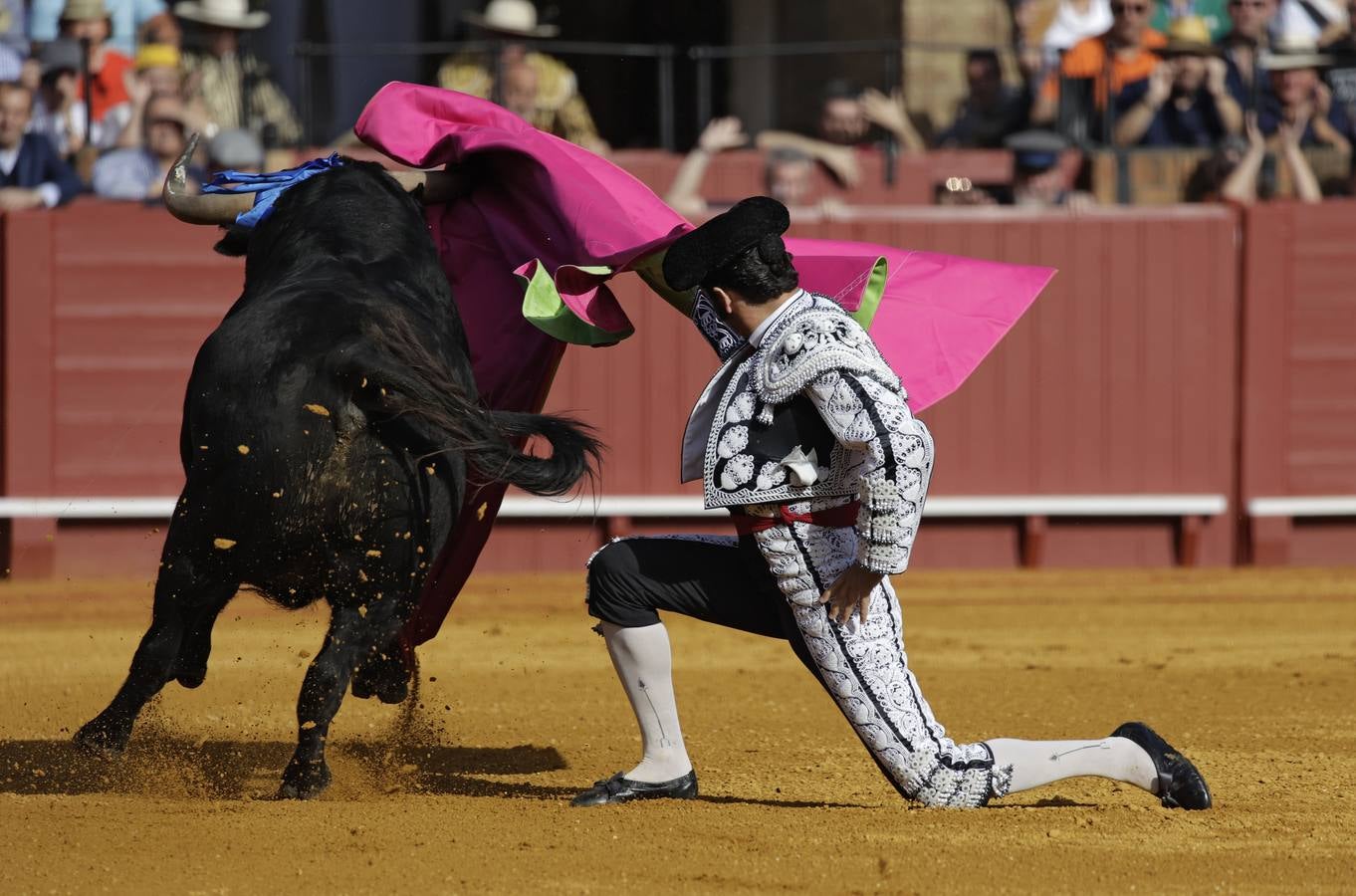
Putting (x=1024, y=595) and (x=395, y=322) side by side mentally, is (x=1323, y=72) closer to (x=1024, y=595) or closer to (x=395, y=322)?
(x=1024, y=595)

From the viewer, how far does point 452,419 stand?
12.0 ft

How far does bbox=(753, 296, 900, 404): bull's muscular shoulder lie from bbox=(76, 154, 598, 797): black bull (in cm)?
46

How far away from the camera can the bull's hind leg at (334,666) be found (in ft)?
11.8

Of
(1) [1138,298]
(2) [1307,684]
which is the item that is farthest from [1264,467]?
(2) [1307,684]

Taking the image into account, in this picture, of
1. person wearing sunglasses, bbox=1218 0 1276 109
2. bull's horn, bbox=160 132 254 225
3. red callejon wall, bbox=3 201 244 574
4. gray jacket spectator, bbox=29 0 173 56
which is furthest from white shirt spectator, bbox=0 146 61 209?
person wearing sunglasses, bbox=1218 0 1276 109

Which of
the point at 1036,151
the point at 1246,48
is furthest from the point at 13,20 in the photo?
the point at 1246,48

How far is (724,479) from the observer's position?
138 inches

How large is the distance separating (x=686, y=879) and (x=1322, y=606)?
4533mm

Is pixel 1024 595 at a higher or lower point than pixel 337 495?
lower

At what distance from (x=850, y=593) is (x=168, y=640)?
132 centimetres

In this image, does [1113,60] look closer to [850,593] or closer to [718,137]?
[718,137]

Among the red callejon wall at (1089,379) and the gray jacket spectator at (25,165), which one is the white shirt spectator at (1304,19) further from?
the gray jacket spectator at (25,165)

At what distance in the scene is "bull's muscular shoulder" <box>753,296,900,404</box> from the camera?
335 cm

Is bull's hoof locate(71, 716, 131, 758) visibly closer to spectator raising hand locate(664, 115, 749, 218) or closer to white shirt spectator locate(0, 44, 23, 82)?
spectator raising hand locate(664, 115, 749, 218)
